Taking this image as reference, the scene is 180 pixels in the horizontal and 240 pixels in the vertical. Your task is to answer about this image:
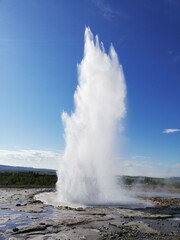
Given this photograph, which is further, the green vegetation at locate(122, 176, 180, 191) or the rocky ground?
the green vegetation at locate(122, 176, 180, 191)

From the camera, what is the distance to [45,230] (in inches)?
802

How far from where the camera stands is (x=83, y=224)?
898 inches

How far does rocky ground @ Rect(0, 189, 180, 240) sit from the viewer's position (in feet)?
62.9

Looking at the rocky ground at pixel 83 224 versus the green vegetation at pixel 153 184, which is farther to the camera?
the green vegetation at pixel 153 184

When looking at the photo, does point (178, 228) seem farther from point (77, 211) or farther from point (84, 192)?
point (84, 192)

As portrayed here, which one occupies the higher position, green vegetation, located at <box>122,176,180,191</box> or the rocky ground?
green vegetation, located at <box>122,176,180,191</box>

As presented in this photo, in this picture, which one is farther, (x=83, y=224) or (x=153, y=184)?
(x=153, y=184)

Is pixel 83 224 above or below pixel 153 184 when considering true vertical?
below

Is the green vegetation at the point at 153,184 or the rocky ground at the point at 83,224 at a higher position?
the green vegetation at the point at 153,184

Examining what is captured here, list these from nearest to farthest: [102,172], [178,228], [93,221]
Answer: [178,228] < [93,221] < [102,172]

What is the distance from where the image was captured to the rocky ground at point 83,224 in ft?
62.9

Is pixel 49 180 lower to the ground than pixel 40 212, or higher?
higher

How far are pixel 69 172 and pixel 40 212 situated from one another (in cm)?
1179

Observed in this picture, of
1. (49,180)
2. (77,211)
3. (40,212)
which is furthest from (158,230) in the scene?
(49,180)
